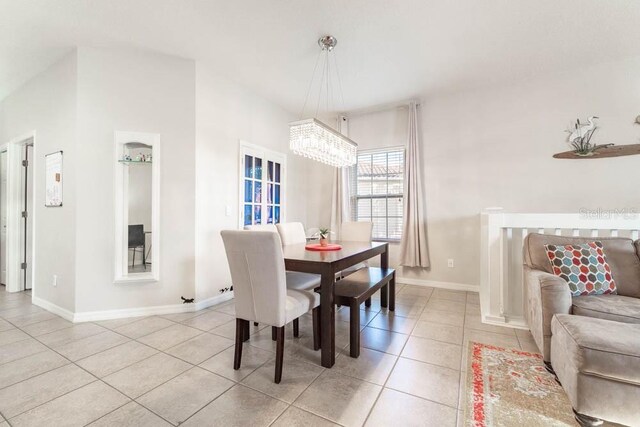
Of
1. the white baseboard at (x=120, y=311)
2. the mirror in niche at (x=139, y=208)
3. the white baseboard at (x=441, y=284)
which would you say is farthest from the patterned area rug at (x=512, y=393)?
the mirror in niche at (x=139, y=208)

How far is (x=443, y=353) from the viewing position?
2121mm

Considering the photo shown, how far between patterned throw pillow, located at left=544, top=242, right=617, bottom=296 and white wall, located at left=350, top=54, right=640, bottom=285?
1.62 metres

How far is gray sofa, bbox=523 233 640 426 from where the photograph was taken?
4.25 feet

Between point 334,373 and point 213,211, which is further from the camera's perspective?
point 213,211

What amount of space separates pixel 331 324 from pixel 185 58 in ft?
10.5

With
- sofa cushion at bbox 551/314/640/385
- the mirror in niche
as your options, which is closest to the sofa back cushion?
sofa cushion at bbox 551/314/640/385

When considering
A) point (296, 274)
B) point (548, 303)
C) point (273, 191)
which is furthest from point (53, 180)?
point (548, 303)

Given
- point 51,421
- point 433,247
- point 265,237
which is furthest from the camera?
point 433,247

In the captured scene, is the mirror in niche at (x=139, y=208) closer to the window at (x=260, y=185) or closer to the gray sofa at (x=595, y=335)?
the window at (x=260, y=185)

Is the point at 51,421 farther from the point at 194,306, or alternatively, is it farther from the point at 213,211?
the point at 213,211

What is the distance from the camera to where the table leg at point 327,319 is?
194cm

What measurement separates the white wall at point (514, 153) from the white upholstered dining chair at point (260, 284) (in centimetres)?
296

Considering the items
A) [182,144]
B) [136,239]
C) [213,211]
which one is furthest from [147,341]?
[182,144]

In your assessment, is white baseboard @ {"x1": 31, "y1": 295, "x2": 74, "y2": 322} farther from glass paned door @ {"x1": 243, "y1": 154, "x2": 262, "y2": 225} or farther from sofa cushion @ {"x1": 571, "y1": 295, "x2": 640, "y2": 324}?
sofa cushion @ {"x1": 571, "y1": 295, "x2": 640, "y2": 324}
